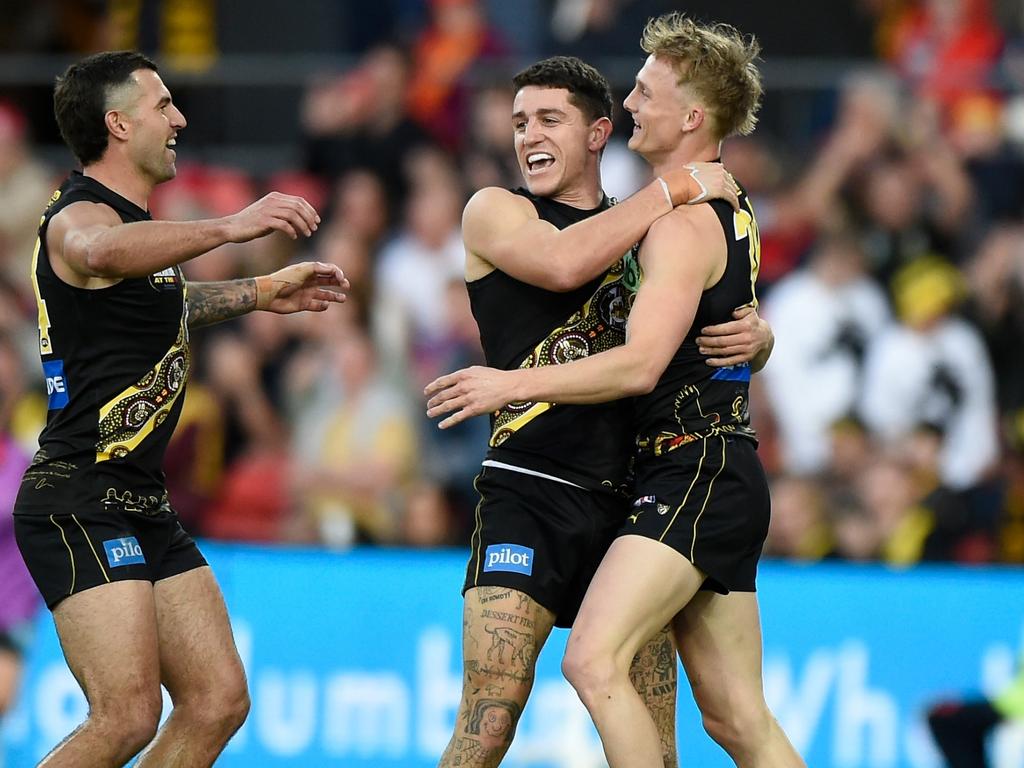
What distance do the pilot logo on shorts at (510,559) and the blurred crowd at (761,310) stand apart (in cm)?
422

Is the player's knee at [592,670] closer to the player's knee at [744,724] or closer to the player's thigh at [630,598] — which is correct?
the player's thigh at [630,598]

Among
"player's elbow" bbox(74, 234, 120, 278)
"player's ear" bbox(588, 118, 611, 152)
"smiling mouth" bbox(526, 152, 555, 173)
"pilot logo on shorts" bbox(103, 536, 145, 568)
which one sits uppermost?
"player's ear" bbox(588, 118, 611, 152)

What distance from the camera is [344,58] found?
14.4 m

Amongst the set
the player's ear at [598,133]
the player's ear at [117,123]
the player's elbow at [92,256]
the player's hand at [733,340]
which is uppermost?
the player's ear at [117,123]

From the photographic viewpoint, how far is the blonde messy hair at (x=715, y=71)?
6.21 meters

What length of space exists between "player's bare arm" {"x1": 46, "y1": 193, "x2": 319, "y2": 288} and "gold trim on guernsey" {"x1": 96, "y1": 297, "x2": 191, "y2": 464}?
17.3 inches

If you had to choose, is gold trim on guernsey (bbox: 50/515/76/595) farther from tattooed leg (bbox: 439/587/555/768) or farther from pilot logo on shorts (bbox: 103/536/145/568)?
tattooed leg (bbox: 439/587/555/768)

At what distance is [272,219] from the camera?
6051 millimetres

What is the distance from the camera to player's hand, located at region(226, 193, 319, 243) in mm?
6035

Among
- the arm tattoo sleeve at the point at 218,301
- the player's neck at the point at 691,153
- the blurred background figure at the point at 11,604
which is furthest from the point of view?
the blurred background figure at the point at 11,604

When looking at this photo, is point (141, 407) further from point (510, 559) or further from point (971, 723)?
point (971, 723)

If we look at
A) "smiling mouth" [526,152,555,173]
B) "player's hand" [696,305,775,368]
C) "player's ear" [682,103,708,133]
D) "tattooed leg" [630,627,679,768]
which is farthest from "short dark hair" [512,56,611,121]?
"tattooed leg" [630,627,679,768]

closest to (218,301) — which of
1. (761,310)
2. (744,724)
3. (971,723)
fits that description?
(744,724)

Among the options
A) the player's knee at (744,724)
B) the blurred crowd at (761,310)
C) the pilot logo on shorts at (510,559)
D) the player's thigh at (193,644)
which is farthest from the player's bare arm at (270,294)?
the blurred crowd at (761,310)
